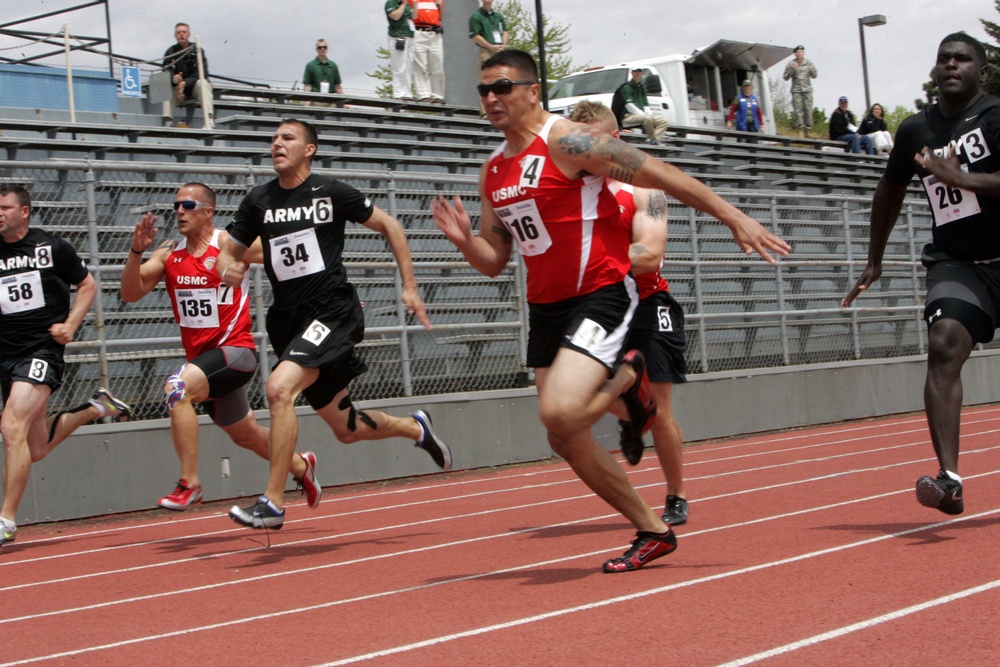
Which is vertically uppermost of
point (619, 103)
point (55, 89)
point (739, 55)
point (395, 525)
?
point (739, 55)

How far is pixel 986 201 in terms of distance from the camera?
6656 mm

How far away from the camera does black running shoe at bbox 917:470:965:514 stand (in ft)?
20.1

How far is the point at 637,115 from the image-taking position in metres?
23.1

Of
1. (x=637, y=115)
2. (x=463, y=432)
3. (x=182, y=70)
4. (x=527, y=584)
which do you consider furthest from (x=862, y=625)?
(x=637, y=115)

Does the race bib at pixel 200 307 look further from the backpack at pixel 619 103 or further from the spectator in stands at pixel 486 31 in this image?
the backpack at pixel 619 103

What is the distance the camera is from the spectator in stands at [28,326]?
27.2ft

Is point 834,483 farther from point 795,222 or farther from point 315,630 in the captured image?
point 795,222

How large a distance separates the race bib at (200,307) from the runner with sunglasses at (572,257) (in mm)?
3193

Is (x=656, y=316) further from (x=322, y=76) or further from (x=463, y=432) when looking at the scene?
(x=322, y=76)

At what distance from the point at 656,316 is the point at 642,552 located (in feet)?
6.67

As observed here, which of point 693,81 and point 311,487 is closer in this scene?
point 311,487

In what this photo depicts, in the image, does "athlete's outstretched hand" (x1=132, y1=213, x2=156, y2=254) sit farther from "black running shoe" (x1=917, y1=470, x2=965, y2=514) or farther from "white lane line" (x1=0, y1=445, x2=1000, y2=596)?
"black running shoe" (x1=917, y1=470, x2=965, y2=514)

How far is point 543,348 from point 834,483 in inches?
167

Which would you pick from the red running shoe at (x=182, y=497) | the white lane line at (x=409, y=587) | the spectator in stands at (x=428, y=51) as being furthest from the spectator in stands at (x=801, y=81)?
the red running shoe at (x=182, y=497)
